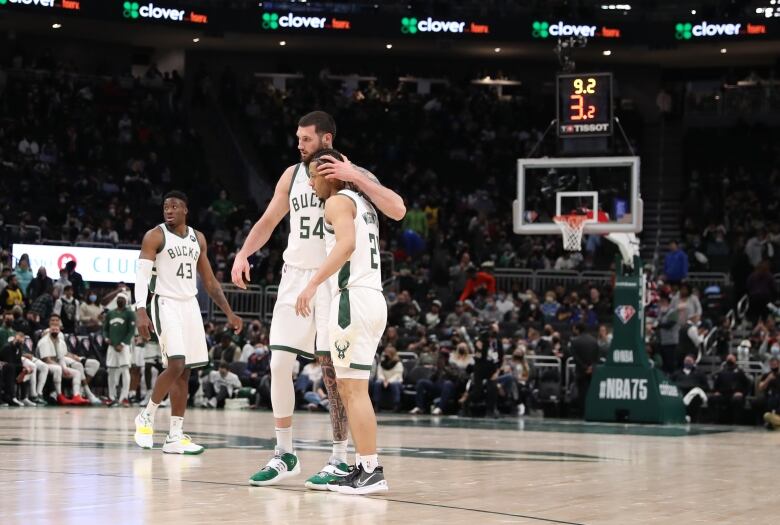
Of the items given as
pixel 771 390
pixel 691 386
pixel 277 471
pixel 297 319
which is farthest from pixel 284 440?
pixel 691 386

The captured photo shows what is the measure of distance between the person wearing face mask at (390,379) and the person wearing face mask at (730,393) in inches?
194

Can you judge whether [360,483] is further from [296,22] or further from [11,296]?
[296,22]

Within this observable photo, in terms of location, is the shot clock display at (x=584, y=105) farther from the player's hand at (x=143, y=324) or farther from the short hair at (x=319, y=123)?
the short hair at (x=319, y=123)

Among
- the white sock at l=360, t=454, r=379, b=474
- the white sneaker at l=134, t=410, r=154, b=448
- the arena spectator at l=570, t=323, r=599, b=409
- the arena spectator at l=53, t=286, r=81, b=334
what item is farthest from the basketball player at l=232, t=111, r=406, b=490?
the arena spectator at l=53, t=286, r=81, b=334

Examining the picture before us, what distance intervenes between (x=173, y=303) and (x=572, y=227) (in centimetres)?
880

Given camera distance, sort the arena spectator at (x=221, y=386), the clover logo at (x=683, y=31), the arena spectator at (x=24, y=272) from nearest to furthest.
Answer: the arena spectator at (x=221, y=386), the arena spectator at (x=24, y=272), the clover logo at (x=683, y=31)

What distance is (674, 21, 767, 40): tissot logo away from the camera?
34.2 meters

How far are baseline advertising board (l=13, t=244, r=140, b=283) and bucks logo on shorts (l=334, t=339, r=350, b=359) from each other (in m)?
17.7

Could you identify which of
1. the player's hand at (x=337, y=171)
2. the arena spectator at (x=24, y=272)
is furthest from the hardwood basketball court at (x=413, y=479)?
the arena spectator at (x=24, y=272)

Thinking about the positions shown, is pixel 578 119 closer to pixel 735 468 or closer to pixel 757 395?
pixel 757 395

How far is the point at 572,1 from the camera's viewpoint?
35.3 metres

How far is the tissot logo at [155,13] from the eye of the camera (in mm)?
32344

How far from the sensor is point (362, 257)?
316 inches

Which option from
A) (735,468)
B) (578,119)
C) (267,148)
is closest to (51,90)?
(267,148)
